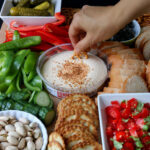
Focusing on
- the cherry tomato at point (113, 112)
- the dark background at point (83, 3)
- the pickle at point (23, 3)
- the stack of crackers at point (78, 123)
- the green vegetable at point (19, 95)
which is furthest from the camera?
the dark background at point (83, 3)

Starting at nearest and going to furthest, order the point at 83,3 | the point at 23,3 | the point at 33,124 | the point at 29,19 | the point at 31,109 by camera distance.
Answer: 1. the point at 33,124
2. the point at 31,109
3. the point at 29,19
4. the point at 23,3
5. the point at 83,3

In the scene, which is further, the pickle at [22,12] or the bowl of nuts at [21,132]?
the pickle at [22,12]

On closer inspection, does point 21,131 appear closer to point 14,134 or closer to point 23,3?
point 14,134

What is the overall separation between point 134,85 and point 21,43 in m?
0.97

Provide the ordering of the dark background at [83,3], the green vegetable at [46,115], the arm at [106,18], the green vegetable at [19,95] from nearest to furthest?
the arm at [106,18] → the green vegetable at [46,115] → the green vegetable at [19,95] → the dark background at [83,3]

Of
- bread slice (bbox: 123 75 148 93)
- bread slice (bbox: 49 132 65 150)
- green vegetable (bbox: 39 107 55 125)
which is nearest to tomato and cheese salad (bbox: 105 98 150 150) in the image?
bread slice (bbox: 123 75 148 93)

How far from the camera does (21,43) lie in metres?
1.66

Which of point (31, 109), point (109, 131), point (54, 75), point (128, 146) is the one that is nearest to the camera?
point (128, 146)

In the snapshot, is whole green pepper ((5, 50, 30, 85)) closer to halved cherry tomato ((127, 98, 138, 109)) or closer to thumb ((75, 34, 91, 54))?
thumb ((75, 34, 91, 54))

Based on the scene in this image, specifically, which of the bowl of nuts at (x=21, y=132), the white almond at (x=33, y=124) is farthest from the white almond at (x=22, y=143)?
the white almond at (x=33, y=124)

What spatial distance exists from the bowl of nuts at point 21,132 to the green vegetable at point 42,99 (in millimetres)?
145

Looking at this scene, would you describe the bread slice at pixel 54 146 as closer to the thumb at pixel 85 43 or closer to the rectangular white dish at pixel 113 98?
the rectangular white dish at pixel 113 98

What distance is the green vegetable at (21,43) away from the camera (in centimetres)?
162

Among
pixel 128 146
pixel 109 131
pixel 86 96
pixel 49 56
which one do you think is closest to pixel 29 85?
pixel 49 56
